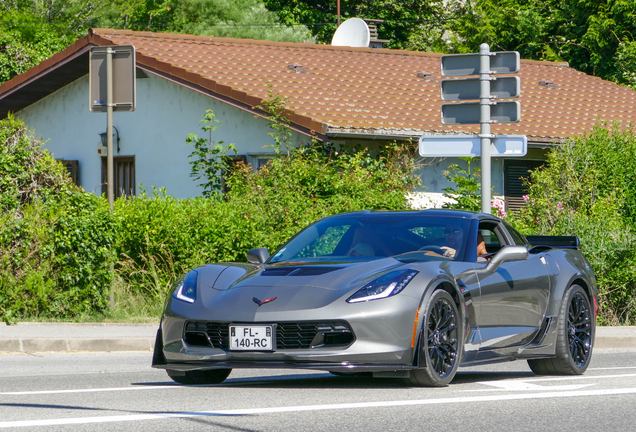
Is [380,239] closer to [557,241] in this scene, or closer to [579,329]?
[579,329]

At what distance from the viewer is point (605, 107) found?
23.8m

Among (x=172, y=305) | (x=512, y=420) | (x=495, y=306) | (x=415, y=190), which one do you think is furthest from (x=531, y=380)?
Result: (x=415, y=190)

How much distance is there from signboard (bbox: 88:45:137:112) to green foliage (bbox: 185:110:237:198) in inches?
206

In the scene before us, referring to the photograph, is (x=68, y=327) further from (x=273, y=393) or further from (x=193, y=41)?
(x=193, y=41)

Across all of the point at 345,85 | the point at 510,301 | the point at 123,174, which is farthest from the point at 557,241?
the point at 123,174

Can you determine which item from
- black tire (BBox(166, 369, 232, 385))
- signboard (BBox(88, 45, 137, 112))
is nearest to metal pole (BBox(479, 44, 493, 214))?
signboard (BBox(88, 45, 137, 112))

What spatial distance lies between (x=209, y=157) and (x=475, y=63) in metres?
8.20

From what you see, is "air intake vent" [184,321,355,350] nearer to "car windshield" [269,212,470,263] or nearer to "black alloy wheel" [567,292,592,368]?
"car windshield" [269,212,470,263]

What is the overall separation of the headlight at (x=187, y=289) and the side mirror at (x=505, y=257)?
2.25 m

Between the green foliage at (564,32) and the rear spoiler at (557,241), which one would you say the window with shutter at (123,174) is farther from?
the green foliage at (564,32)

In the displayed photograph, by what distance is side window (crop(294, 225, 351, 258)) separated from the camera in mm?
7949

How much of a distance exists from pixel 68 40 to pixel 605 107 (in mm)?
26007

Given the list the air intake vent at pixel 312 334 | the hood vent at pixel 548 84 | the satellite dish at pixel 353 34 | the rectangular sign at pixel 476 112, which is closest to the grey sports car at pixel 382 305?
the air intake vent at pixel 312 334

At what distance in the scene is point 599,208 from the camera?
15.0 metres
